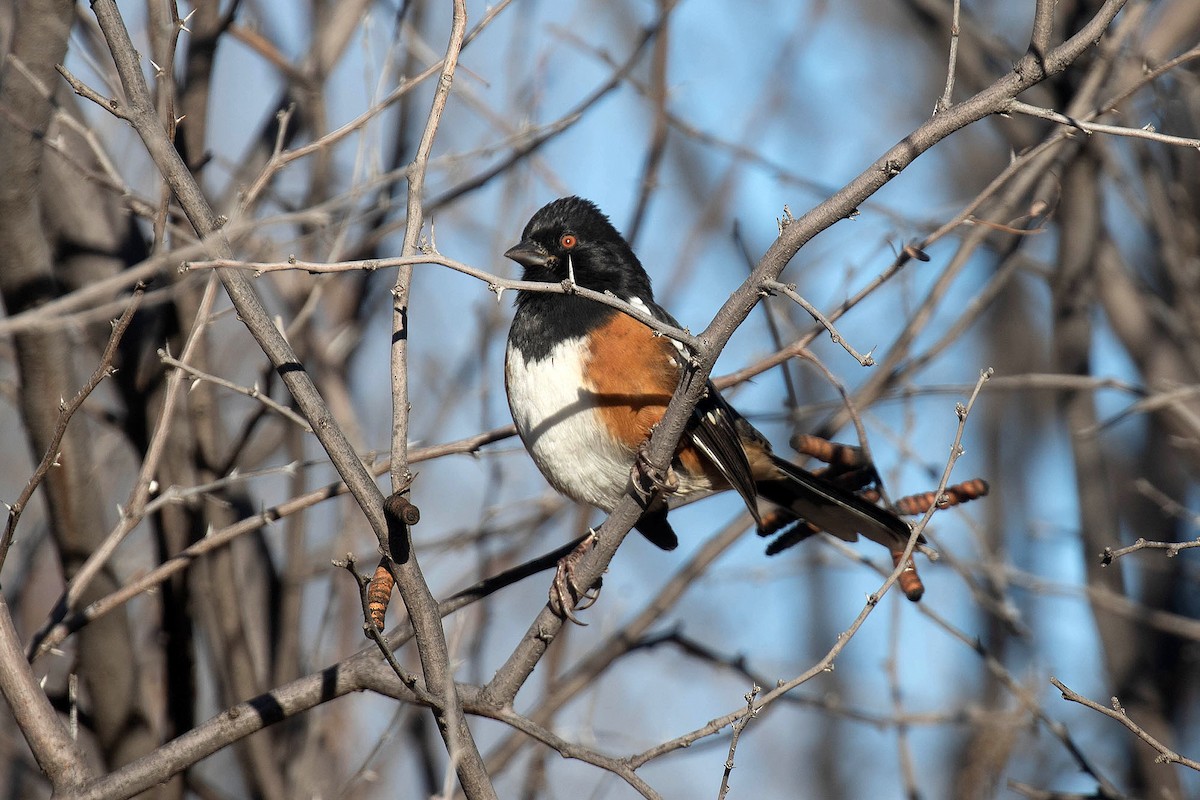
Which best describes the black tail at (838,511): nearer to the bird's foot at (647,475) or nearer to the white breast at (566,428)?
the white breast at (566,428)

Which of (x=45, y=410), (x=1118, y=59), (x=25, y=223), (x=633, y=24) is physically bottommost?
(x=45, y=410)

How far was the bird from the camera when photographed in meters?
2.72

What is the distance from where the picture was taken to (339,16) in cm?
343

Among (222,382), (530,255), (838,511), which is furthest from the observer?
(530,255)

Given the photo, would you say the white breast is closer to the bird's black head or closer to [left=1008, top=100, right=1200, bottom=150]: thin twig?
the bird's black head

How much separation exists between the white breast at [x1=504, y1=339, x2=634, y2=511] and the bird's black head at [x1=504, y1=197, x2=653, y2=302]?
0.37 m

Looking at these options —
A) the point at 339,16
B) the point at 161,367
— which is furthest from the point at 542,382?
the point at 339,16

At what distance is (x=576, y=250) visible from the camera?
314 centimetres

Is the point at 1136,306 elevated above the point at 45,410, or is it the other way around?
the point at 1136,306

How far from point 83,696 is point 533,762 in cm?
130

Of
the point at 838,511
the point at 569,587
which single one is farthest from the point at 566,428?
the point at 838,511

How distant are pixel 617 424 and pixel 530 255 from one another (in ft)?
2.07

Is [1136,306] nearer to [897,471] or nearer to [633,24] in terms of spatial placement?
[897,471]

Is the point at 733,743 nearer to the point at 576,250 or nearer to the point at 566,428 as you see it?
the point at 566,428
